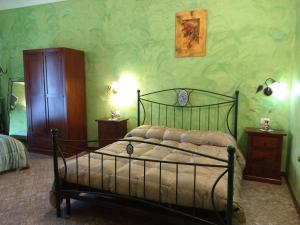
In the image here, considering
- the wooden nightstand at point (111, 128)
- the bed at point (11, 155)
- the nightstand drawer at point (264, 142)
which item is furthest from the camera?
the wooden nightstand at point (111, 128)

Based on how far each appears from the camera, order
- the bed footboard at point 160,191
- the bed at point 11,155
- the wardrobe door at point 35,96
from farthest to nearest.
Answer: the wardrobe door at point 35,96
the bed at point 11,155
the bed footboard at point 160,191

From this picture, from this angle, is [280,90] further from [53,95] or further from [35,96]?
[35,96]

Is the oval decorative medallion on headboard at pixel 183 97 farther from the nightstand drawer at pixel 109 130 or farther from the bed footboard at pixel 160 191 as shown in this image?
the bed footboard at pixel 160 191

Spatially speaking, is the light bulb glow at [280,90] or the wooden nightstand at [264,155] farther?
the light bulb glow at [280,90]

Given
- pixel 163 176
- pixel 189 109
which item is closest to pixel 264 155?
pixel 189 109

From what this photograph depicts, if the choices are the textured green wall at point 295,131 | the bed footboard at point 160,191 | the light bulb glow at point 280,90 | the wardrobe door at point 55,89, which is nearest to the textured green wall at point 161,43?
the light bulb glow at point 280,90

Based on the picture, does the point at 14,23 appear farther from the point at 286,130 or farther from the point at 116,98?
the point at 286,130

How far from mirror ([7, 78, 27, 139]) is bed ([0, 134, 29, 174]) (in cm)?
166

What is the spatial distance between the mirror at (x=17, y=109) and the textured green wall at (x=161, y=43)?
12.4 inches

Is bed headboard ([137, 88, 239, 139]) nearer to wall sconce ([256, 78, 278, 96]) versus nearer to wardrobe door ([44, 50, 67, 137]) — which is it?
wall sconce ([256, 78, 278, 96])

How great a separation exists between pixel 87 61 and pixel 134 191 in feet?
10.4

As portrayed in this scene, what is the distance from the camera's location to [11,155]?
11.8ft

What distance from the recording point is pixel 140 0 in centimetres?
400

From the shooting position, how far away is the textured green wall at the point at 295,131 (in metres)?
2.76
